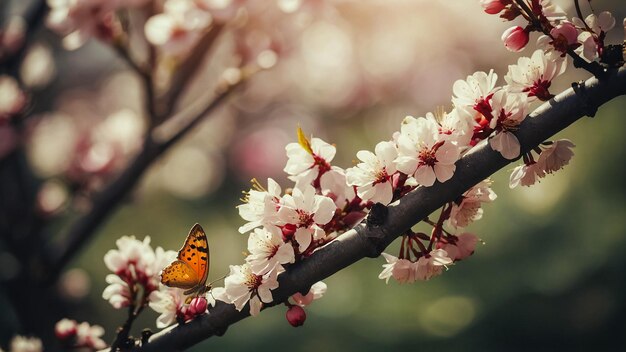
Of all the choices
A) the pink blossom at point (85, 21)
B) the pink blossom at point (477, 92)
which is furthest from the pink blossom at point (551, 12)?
the pink blossom at point (85, 21)

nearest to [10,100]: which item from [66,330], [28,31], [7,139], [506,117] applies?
[7,139]

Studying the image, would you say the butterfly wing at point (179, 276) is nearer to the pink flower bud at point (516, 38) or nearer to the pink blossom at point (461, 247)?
the pink blossom at point (461, 247)

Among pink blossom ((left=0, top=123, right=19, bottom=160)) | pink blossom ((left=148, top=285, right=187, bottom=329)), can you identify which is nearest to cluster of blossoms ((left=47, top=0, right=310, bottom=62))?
pink blossom ((left=0, top=123, right=19, bottom=160))

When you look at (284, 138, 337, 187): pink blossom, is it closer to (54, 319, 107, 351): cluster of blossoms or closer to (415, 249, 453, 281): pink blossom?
(415, 249, 453, 281): pink blossom

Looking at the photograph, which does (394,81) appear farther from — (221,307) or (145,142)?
(221,307)

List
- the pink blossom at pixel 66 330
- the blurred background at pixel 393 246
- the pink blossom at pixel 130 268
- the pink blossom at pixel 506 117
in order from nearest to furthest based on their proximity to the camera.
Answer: the pink blossom at pixel 506 117 → the pink blossom at pixel 130 268 → the pink blossom at pixel 66 330 → the blurred background at pixel 393 246
